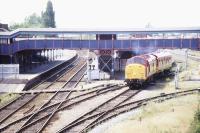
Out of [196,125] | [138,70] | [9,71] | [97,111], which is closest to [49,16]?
[9,71]

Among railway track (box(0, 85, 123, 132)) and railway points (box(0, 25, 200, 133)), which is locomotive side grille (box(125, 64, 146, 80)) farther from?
railway track (box(0, 85, 123, 132))

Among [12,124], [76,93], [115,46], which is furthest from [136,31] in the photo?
[12,124]

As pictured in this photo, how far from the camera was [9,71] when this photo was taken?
4494 cm

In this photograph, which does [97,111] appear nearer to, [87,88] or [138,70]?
[138,70]

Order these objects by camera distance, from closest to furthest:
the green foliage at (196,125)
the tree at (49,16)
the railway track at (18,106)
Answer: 1. the green foliage at (196,125)
2. the railway track at (18,106)
3. the tree at (49,16)

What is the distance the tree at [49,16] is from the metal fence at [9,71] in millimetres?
111451

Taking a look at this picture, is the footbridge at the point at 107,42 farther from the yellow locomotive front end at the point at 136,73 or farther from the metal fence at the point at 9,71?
the yellow locomotive front end at the point at 136,73

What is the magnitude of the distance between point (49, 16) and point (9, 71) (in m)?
115

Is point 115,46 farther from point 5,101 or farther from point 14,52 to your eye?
point 5,101

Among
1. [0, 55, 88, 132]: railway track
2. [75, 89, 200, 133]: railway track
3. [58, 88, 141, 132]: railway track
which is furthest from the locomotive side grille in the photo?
[0, 55, 88, 132]: railway track

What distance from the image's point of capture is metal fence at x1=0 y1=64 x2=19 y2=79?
44562mm

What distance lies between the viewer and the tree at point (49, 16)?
155 metres

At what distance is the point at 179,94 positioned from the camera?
1404 inches

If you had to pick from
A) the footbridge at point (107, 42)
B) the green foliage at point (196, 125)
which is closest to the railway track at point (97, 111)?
the green foliage at point (196, 125)
